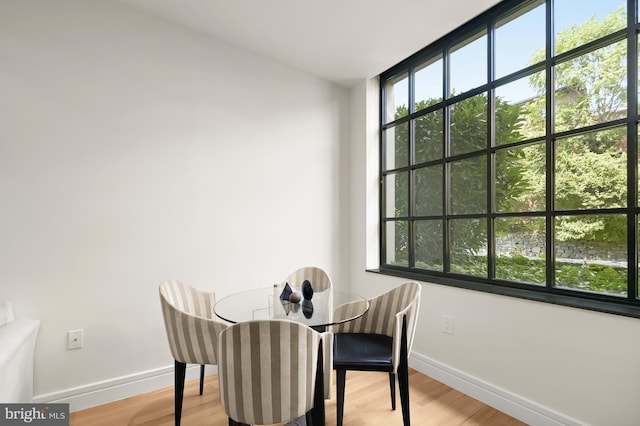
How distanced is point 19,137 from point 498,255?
321 centimetres

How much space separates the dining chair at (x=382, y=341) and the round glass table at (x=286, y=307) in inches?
3.8

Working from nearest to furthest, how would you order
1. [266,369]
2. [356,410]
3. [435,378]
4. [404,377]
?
[266,369]
[404,377]
[356,410]
[435,378]

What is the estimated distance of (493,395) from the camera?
6.97 ft

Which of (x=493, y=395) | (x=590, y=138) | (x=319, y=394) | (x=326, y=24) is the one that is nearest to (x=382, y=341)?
(x=319, y=394)

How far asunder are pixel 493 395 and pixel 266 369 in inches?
67.0

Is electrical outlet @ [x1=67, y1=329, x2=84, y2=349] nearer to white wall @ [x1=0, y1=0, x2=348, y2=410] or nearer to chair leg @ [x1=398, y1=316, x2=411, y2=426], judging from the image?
white wall @ [x1=0, y1=0, x2=348, y2=410]

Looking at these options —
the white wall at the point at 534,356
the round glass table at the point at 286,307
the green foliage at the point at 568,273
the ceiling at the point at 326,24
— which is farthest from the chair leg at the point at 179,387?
the ceiling at the point at 326,24

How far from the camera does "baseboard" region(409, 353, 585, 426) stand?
6.08 ft

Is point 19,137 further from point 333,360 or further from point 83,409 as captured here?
point 333,360

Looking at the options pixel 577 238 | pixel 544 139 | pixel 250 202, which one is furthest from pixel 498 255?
pixel 250 202

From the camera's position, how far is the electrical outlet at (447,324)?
2.45m

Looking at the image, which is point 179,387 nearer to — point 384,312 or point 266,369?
point 266,369

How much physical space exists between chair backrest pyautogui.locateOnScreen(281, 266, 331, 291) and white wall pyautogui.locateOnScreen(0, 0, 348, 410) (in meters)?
0.29

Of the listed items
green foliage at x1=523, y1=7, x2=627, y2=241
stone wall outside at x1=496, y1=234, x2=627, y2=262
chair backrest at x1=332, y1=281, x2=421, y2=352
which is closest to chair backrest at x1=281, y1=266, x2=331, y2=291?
chair backrest at x1=332, y1=281, x2=421, y2=352
